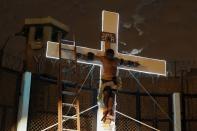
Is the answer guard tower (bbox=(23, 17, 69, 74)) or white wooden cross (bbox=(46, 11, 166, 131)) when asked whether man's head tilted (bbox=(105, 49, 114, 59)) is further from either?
guard tower (bbox=(23, 17, 69, 74))

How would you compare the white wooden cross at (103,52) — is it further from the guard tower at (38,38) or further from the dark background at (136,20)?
the dark background at (136,20)

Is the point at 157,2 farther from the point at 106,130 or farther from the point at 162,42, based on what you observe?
the point at 106,130

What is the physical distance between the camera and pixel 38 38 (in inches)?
378

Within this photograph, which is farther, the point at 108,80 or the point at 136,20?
the point at 136,20

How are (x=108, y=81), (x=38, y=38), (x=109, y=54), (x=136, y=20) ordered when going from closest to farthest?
(x=108, y=81), (x=109, y=54), (x=38, y=38), (x=136, y=20)

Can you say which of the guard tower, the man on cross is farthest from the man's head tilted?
the guard tower

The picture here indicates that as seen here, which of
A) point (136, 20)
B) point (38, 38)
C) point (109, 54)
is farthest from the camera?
point (136, 20)

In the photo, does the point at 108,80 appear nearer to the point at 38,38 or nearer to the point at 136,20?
the point at 38,38

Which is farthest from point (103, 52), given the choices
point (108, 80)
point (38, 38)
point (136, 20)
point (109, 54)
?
point (136, 20)

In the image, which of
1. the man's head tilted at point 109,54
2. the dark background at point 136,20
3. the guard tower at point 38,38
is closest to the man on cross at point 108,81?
the man's head tilted at point 109,54

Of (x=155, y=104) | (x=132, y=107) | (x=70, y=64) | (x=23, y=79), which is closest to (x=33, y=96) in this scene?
(x=23, y=79)

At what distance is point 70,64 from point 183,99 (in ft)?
8.72

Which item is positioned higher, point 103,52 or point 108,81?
point 103,52

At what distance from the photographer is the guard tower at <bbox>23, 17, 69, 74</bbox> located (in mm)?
8031
